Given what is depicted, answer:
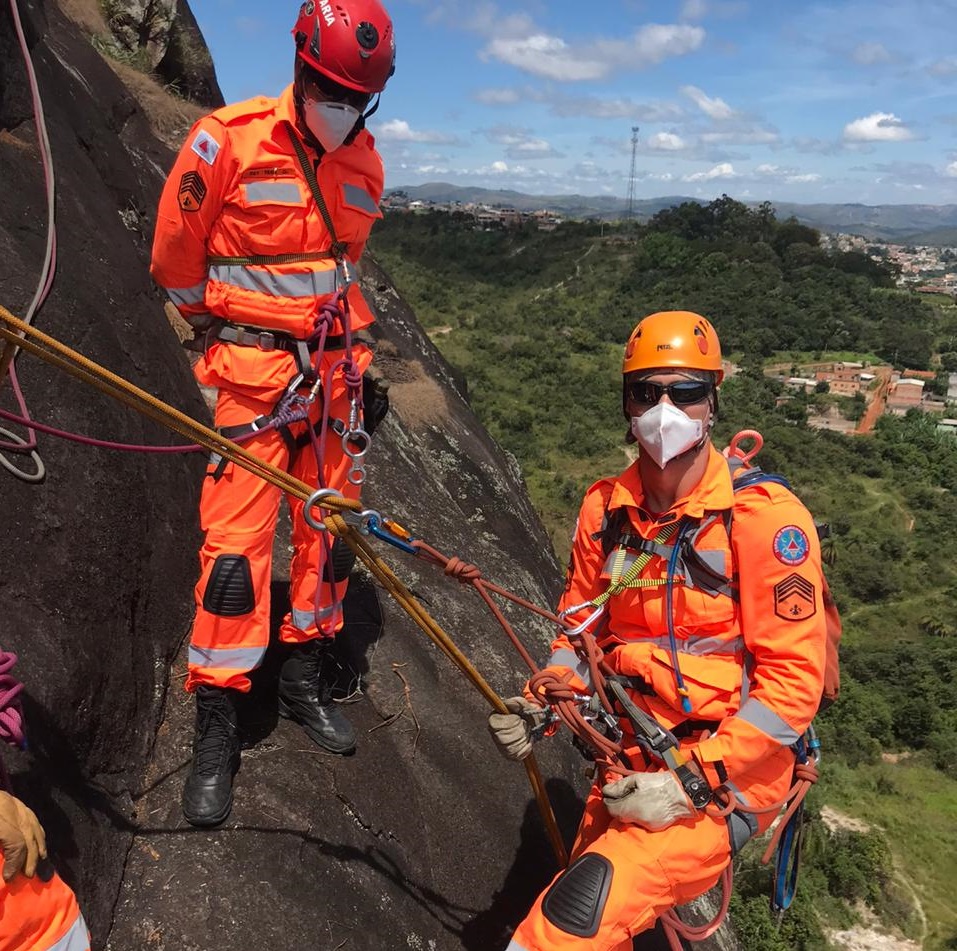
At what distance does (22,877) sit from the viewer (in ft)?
6.77

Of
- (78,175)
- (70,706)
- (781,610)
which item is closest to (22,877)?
(70,706)

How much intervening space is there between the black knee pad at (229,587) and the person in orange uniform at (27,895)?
123 cm

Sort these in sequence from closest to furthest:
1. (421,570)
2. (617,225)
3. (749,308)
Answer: (421,570)
(749,308)
(617,225)

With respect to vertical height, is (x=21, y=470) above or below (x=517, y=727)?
above

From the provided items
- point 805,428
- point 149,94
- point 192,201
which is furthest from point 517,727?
point 805,428

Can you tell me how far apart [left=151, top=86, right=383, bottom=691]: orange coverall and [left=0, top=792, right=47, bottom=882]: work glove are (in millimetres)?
1250

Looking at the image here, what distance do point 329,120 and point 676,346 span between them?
1907mm

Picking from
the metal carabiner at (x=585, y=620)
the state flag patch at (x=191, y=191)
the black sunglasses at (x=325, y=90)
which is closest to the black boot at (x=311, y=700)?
the metal carabiner at (x=585, y=620)

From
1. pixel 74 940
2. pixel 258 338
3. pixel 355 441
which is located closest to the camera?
pixel 74 940

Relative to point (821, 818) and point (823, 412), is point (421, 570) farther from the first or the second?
point (823, 412)

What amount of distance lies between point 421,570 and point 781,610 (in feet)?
12.8

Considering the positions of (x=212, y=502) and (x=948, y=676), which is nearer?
(x=212, y=502)

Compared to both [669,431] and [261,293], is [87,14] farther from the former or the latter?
[669,431]

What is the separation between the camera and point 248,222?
11.1ft
